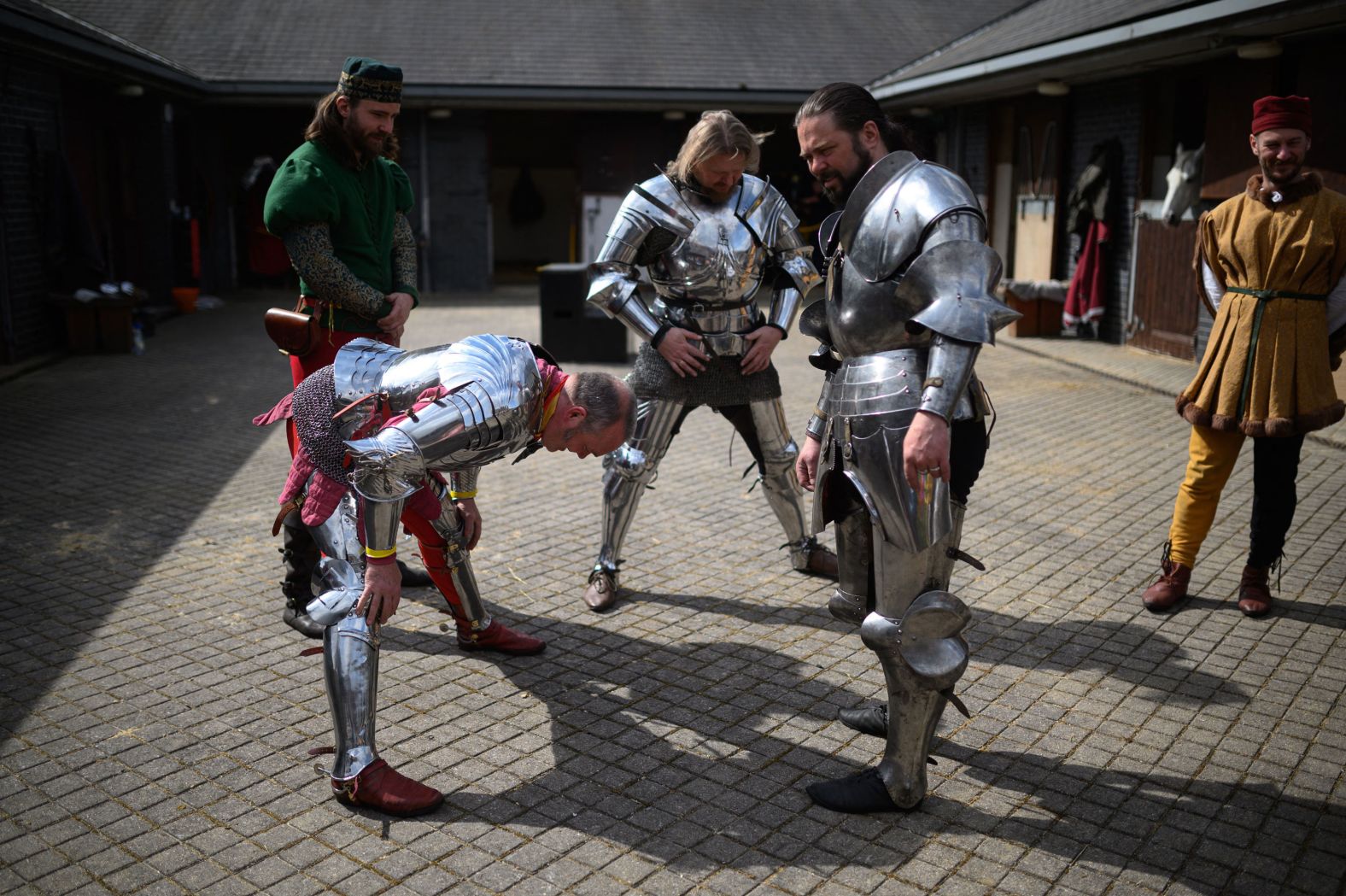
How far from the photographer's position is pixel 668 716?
Result: 11.9 ft

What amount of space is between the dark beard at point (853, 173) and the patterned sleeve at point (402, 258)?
6.07 ft

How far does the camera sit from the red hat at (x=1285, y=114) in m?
4.01

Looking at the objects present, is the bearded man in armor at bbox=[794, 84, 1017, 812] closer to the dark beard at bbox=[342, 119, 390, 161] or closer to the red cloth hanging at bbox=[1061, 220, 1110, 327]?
the dark beard at bbox=[342, 119, 390, 161]

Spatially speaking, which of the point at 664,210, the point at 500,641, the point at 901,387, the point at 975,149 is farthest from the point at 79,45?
the point at 975,149

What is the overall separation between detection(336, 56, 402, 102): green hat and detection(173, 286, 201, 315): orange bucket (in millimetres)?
12489

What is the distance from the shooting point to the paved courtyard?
110 inches

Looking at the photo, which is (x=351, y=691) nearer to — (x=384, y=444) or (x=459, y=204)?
(x=384, y=444)

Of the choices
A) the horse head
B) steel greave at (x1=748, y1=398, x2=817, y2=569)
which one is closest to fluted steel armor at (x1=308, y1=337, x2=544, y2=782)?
steel greave at (x1=748, y1=398, x2=817, y2=569)

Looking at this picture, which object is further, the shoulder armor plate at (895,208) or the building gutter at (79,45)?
the building gutter at (79,45)

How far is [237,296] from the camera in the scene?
1762cm

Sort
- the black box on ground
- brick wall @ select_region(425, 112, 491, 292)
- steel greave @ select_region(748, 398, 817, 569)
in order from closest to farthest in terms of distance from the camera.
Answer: steel greave @ select_region(748, 398, 817, 569) → the black box on ground → brick wall @ select_region(425, 112, 491, 292)

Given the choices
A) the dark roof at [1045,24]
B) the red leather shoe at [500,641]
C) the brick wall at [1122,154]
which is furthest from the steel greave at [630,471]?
the brick wall at [1122,154]

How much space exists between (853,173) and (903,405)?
0.67 m

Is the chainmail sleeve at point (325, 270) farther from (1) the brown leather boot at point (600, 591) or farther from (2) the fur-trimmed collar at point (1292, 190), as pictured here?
(2) the fur-trimmed collar at point (1292, 190)
